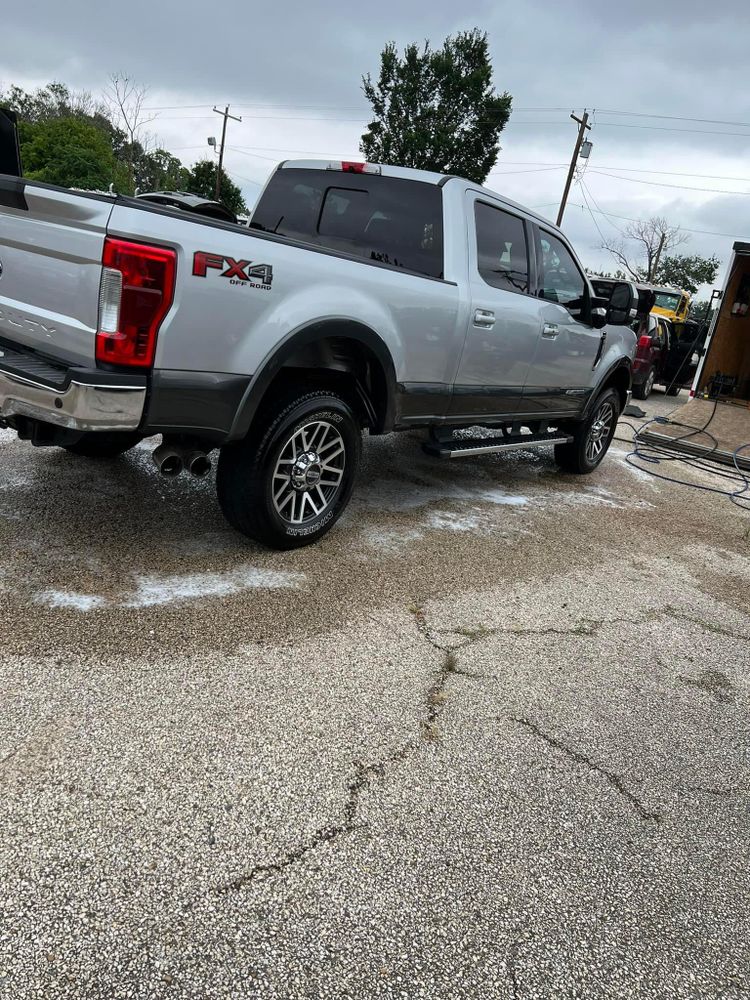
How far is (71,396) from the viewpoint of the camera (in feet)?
9.15

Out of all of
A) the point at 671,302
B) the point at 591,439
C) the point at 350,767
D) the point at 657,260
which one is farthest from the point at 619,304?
the point at 657,260

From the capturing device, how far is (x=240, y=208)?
44344 mm

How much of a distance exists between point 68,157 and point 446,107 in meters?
21.7

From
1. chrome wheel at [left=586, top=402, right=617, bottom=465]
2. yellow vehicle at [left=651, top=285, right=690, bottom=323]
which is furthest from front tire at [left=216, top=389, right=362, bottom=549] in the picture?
yellow vehicle at [left=651, top=285, right=690, bottom=323]

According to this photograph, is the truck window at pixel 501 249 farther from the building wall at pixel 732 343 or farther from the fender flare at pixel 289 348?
the building wall at pixel 732 343

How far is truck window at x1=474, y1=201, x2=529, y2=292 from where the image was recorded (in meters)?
4.62

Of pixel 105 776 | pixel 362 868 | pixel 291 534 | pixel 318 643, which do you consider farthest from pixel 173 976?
pixel 291 534

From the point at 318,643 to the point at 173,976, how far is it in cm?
156

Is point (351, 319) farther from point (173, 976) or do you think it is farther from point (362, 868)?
point (173, 976)

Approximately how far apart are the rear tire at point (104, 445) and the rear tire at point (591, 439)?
4107 mm

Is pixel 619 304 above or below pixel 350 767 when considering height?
above

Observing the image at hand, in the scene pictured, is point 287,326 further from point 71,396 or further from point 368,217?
point 368,217

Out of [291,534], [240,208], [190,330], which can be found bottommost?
[291,534]

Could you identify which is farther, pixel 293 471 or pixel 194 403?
pixel 293 471
